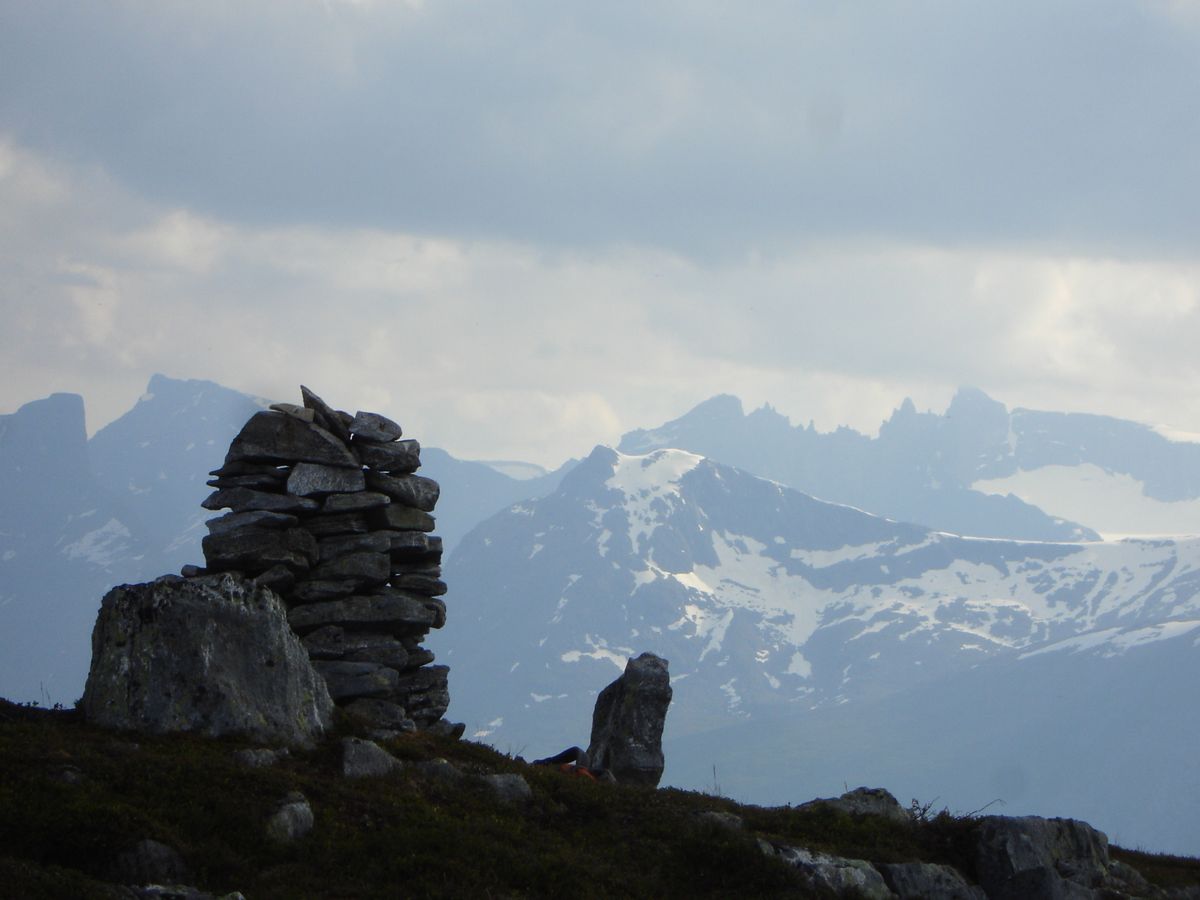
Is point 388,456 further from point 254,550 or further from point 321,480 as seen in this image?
point 254,550

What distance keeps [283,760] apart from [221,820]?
166 inches

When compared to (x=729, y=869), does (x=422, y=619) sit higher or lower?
higher

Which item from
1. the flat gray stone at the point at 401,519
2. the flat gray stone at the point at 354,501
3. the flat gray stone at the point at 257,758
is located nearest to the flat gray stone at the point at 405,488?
the flat gray stone at the point at 401,519

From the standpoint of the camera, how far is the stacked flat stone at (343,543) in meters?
37.0

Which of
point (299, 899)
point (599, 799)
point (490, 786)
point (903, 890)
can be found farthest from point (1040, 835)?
point (299, 899)

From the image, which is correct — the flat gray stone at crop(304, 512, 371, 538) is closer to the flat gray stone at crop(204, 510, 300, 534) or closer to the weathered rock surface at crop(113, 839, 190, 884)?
the flat gray stone at crop(204, 510, 300, 534)

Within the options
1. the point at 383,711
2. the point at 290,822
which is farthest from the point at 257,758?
the point at 383,711

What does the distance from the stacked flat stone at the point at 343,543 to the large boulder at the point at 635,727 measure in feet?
18.0

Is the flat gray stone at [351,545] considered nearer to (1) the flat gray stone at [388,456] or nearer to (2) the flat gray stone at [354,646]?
(2) the flat gray stone at [354,646]

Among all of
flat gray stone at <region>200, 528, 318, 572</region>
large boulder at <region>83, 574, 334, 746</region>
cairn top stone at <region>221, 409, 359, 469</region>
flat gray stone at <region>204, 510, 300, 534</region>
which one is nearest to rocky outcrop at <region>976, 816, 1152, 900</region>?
large boulder at <region>83, 574, 334, 746</region>

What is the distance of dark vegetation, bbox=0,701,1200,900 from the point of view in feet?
73.3

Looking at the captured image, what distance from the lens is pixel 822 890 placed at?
25.1 metres

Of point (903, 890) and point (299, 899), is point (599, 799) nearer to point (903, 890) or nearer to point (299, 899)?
point (903, 890)

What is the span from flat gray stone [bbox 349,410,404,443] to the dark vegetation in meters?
12.1
